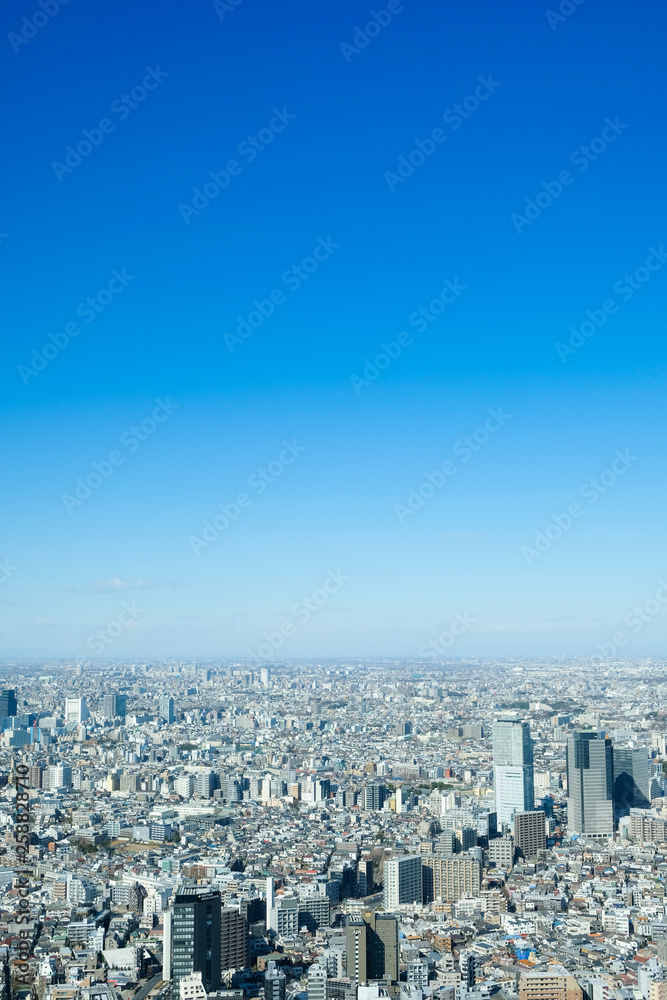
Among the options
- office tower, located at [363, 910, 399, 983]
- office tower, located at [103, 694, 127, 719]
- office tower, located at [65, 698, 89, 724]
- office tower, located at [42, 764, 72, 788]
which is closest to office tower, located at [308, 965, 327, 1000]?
office tower, located at [363, 910, 399, 983]

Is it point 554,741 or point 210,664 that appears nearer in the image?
point 554,741

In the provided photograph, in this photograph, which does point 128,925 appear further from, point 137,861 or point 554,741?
point 554,741

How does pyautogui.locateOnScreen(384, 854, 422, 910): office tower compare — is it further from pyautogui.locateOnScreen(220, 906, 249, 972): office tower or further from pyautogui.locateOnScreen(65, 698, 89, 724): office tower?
pyautogui.locateOnScreen(65, 698, 89, 724): office tower

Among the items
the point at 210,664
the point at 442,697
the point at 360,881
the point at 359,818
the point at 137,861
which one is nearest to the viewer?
the point at 360,881

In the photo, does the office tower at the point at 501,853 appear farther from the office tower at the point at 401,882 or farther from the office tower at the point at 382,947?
the office tower at the point at 382,947

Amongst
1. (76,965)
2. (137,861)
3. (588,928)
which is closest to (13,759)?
(137,861)

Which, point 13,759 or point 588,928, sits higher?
point 13,759

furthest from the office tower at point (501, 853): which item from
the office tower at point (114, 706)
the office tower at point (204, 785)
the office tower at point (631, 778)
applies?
the office tower at point (114, 706)

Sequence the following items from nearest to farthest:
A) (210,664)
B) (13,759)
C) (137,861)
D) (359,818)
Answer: (137,861), (13,759), (359,818), (210,664)

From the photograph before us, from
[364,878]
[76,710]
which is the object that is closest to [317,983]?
[364,878]
